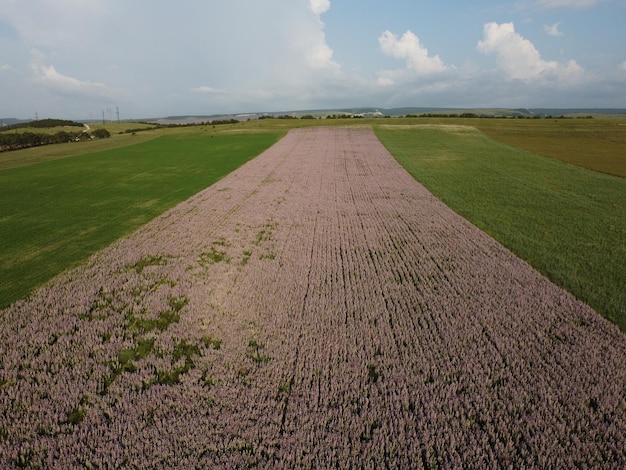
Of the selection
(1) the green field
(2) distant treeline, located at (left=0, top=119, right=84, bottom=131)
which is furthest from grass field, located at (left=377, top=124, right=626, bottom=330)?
(2) distant treeline, located at (left=0, top=119, right=84, bottom=131)

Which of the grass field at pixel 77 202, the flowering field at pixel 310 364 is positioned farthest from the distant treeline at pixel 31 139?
the flowering field at pixel 310 364

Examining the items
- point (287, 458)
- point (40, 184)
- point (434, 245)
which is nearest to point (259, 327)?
point (287, 458)

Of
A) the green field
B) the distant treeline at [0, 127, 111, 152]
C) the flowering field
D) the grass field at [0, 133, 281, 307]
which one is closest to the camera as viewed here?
the flowering field

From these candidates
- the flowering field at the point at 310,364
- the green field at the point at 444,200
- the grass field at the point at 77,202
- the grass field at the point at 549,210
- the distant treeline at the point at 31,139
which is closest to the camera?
the flowering field at the point at 310,364

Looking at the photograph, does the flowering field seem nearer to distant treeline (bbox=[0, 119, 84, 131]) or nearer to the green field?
the green field

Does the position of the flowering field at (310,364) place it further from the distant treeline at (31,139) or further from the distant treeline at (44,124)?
the distant treeline at (44,124)

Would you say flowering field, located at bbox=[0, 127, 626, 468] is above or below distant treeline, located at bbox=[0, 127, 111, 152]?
below
